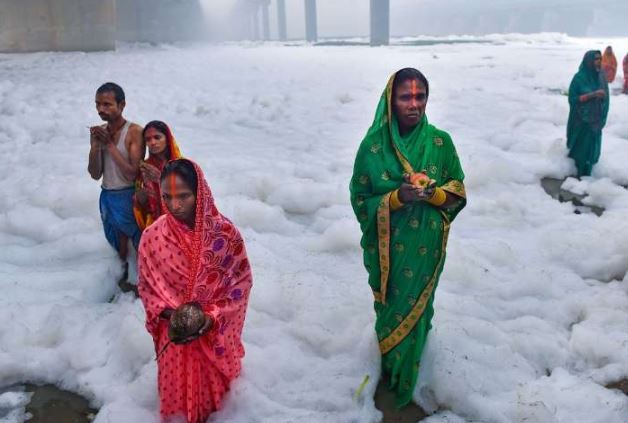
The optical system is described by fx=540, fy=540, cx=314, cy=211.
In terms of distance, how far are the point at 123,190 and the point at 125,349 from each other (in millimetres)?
1249

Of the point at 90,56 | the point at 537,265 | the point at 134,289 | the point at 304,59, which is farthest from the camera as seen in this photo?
the point at 304,59

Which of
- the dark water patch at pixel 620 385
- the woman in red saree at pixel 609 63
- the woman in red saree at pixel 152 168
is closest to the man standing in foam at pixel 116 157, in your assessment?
the woman in red saree at pixel 152 168

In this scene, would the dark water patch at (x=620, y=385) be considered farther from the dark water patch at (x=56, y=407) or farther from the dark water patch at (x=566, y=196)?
the dark water patch at (x=566, y=196)

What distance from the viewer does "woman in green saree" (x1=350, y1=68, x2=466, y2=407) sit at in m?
2.88

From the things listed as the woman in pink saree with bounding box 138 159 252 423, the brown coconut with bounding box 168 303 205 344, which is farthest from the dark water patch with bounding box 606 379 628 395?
the brown coconut with bounding box 168 303 205 344

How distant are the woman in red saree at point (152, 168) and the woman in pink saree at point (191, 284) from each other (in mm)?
1260

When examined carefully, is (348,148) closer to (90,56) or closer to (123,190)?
(123,190)

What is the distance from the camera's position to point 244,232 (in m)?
5.57

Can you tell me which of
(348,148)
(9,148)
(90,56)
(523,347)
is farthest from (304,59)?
(523,347)

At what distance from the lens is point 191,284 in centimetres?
264

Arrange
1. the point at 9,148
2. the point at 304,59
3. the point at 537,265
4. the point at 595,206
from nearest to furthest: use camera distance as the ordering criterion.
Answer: the point at 537,265 < the point at 595,206 < the point at 9,148 < the point at 304,59

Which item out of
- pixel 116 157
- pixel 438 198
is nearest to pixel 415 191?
pixel 438 198

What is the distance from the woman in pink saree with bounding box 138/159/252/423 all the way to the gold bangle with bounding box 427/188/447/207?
1032mm

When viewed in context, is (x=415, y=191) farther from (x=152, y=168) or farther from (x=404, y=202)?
(x=152, y=168)
